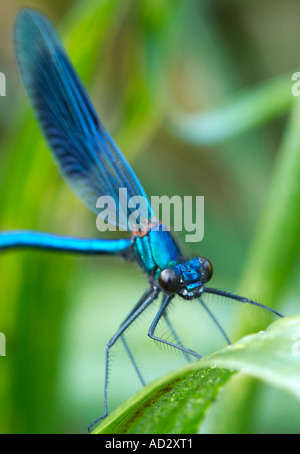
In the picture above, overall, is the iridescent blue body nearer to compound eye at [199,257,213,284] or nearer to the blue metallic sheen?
compound eye at [199,257,213,284]

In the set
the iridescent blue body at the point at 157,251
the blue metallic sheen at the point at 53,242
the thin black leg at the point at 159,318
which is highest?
the blue metallic sheen at the point at 53,242

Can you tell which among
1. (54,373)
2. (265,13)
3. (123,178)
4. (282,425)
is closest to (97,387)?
(54,373)

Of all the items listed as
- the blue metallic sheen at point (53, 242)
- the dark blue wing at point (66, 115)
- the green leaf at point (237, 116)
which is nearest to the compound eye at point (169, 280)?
the dark blue wing at point (66, 115)

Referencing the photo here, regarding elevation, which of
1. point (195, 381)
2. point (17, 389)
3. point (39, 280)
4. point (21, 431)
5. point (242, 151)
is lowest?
point (21, 431)

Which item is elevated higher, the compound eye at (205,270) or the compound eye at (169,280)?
the compound eye at (205,270)

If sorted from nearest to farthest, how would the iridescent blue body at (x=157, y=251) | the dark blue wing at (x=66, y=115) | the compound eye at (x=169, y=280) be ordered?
the compound eye at (x=169, y=280)
the iridescent blue body at (x=157, y=251)
the dark blue wing at (x=66, y=115)

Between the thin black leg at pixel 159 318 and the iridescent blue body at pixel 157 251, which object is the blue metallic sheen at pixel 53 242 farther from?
the thin black leg at pixel 159 318

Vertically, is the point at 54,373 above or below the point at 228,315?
below

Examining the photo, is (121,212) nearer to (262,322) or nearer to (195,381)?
(262,322)
